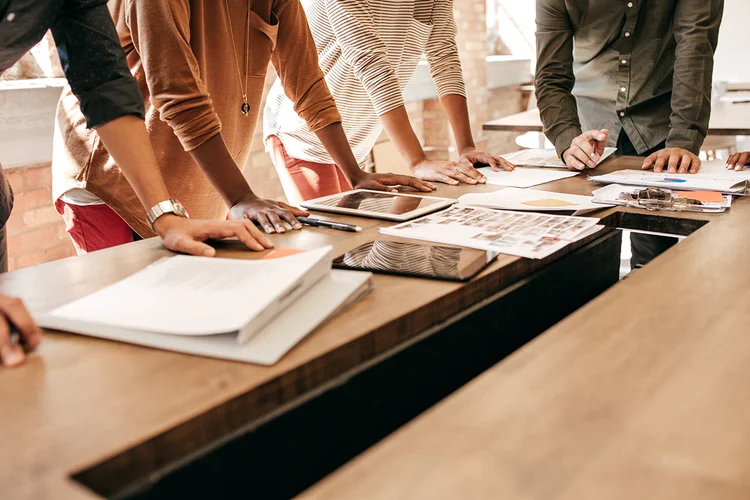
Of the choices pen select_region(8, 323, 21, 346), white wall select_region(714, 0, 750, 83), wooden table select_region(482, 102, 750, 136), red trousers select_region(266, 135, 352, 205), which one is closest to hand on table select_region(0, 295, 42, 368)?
pen select_region(8, 323, 21, 346)

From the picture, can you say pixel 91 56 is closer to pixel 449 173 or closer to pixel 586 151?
pixel 449 173

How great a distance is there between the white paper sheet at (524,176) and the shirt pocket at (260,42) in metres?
0.67

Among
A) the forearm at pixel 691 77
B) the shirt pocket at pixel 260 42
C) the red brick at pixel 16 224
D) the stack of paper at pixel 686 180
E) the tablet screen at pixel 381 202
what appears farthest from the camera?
the red brick at pixel 16 224

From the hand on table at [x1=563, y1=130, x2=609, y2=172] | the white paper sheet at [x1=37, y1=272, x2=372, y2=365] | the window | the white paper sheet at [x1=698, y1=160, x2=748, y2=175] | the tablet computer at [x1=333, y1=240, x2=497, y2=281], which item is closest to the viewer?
the white paper sheet at [x1=37, y1=272, x2=372, y2=365]

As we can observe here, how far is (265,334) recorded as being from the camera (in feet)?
2.60

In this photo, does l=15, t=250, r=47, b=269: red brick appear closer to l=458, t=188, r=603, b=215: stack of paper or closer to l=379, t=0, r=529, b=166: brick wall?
l=458, t=188, r=603, b=215: stack of paper

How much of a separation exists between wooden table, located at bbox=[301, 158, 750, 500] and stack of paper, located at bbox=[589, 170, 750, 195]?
818 mm

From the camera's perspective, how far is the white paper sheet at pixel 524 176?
178 cm

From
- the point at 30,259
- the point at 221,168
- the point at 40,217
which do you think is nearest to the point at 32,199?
the point at 40,217

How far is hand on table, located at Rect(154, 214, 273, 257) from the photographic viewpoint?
3.95 ft

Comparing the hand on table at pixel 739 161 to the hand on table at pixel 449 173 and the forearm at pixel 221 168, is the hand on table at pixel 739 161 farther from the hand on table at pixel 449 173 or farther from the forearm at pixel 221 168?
the forearm at pixel 221 168

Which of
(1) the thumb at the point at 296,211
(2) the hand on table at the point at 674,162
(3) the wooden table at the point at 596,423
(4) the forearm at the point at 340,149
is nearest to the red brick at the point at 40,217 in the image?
(4) the forearm at the point at 340,149

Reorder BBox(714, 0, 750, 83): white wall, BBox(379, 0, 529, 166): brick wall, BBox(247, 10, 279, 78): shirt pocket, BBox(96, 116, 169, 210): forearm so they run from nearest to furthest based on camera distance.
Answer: BBox(96, 116, 169, 210): forearm → BBox(247, 10, 279, 78): shirt pocket → BBox(379, 0, 529, 166): brick wall → BBox(714, 0, 750, 83): white wall

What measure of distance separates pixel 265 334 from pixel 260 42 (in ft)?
3.85
